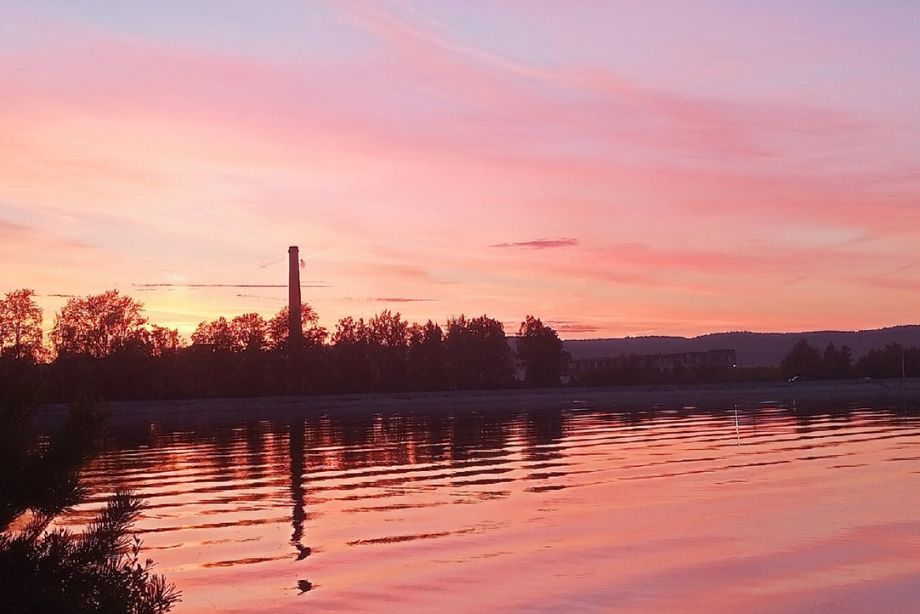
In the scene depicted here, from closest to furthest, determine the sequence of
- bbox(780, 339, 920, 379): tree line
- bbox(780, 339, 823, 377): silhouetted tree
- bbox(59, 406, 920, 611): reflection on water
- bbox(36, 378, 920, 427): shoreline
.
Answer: bbox(59, 406, 920, 611): reflection on water < bbox(36, 378, 920, 427): shoreline < bbox(780, 339, 920, 379): tree line < bbox(780, 339, 823, 377): silhouetted tree

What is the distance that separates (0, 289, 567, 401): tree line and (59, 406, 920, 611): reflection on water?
267 ft

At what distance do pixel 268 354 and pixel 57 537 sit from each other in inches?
4995

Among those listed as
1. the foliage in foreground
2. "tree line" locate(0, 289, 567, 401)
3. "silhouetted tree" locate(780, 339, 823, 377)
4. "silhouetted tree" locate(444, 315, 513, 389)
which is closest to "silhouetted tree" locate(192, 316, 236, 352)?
"tree line" locate(0, 289, 567, 401)

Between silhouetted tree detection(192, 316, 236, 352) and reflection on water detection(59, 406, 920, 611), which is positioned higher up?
silhouetted tree detection(192, 316, 236, 352)

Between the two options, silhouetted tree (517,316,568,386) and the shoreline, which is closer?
the shoreline

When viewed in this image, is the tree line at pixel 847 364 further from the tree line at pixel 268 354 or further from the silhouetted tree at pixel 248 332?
the silhouetted tree at pixel 248 332

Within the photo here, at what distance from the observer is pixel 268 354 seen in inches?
5271

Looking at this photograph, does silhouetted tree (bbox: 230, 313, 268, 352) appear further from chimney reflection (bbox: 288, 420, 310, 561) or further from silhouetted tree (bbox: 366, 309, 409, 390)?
chimney reflection (bbox: 288, 420, 310, 561)

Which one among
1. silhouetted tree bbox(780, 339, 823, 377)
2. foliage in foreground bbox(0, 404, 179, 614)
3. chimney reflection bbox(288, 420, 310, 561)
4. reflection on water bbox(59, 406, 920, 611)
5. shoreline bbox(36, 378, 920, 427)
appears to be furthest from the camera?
silhouetted tree bbox(780, 339, 823, 377)

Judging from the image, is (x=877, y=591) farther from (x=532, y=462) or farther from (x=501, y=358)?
(x=501, y=358)

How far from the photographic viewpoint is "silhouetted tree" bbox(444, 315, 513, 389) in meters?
141

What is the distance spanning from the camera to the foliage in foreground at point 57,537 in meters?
8.19

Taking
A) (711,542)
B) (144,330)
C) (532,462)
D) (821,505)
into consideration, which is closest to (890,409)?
(532,462)

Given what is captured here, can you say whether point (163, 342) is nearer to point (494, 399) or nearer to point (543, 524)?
point (494, 399)
